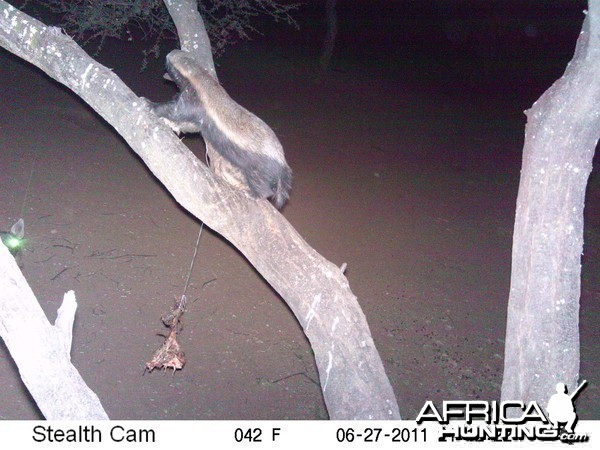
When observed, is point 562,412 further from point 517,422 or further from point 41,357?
point 41,357

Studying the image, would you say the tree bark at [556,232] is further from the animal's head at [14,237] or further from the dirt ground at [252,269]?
the animal's head at [14,237]

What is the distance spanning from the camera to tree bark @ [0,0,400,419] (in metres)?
2.75

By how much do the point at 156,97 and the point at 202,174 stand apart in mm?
8093

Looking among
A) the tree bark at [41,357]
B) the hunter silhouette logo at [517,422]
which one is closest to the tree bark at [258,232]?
the hunter silhouette logo at [517,422]

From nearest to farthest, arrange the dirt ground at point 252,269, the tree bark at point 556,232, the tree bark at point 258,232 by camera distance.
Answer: the tree bark at point 556,232 → the tree bark at point 258,232 → the dirt ground at point 252,269

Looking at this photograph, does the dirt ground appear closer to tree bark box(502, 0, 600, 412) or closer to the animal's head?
the animal's head

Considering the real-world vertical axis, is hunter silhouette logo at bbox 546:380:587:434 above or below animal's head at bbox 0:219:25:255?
below

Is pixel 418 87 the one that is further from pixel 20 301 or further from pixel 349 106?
pixel 20 301

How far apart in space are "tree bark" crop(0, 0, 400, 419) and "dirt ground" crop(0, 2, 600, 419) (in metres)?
2.13

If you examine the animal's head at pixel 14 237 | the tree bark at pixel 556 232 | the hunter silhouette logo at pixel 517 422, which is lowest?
the hunter silhouette logo at pixel 517 422

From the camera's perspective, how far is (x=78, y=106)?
969cm

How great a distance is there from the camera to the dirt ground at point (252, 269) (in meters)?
5.10

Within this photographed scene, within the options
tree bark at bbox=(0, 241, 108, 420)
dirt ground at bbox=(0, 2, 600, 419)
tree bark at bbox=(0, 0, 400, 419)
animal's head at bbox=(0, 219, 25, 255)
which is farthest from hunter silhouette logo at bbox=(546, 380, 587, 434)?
animal's head at bbox=(0, 219, 25, 255)

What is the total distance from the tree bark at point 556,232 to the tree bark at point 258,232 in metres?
0.64
